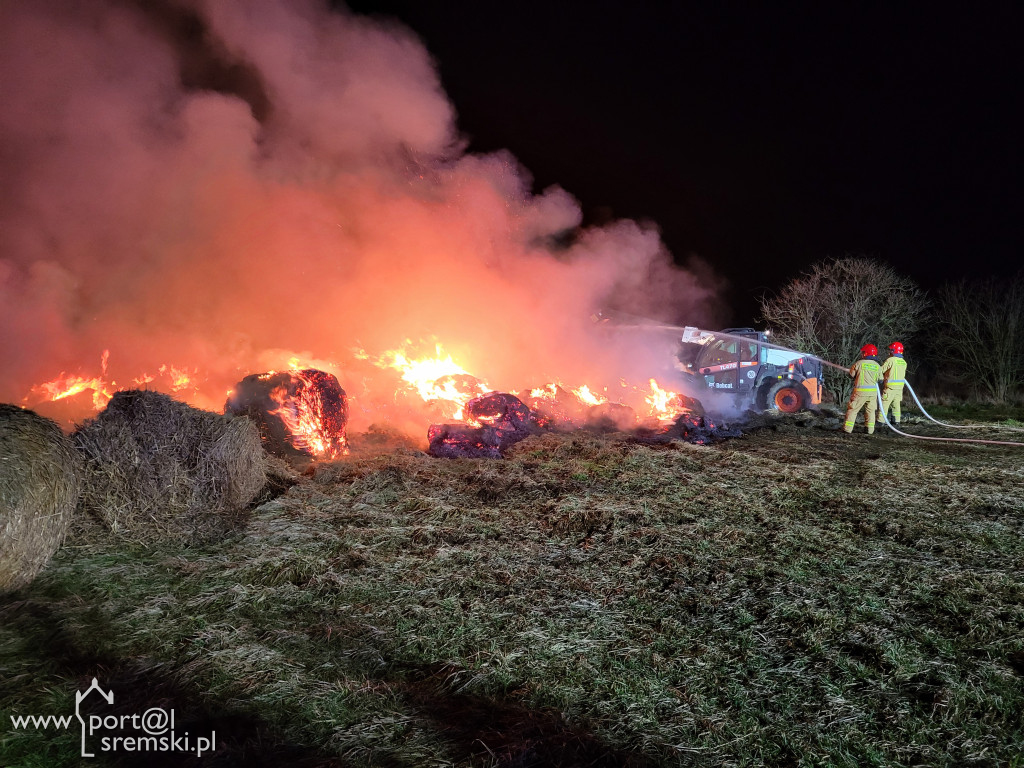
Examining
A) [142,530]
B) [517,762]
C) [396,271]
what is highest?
[396,271]

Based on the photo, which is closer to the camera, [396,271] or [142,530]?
[142,530]

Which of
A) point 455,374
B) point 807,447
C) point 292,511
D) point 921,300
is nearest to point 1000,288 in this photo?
point 921,300

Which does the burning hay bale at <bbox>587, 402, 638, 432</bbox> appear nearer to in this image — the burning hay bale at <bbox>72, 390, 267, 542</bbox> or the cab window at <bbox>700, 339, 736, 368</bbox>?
the cab window at <bbox>700, 339, 736, 368</bbox>

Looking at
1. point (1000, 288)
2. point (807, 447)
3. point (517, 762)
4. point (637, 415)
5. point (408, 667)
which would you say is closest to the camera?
point (517, 762)

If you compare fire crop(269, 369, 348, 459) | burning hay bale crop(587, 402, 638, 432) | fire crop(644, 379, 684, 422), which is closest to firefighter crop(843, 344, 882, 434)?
fire crop(644, 379, 684, 422)

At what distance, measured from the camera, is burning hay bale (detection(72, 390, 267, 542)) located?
14.4 ft

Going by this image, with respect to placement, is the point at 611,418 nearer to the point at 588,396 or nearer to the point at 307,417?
the point at 588,396

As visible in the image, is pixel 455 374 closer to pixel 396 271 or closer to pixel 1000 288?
pixel 396 271

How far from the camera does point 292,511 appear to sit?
5.35m

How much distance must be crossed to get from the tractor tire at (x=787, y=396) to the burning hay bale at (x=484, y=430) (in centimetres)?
746

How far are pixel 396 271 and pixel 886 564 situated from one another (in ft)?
35.3

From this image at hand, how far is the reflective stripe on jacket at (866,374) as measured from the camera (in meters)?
10.7

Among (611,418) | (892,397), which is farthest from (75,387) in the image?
(892,397)

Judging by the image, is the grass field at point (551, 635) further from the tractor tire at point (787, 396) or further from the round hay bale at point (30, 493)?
the tractor tire at point (787, 396)
